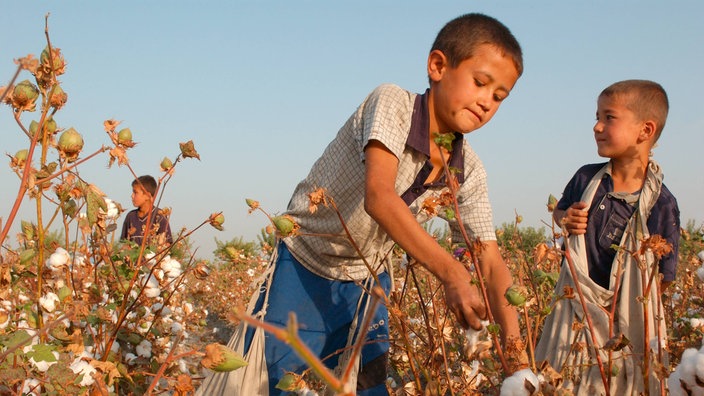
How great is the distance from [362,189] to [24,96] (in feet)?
3.89

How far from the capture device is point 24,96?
4.50ft

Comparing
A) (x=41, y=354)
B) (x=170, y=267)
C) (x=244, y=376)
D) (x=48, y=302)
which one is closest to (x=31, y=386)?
(x=41, y=354)

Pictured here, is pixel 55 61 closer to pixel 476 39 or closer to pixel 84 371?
pixel 84 371

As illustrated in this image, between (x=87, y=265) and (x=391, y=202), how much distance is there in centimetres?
132

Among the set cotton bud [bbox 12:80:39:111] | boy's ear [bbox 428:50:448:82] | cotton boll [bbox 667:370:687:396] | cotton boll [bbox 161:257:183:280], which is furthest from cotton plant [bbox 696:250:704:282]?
cotton bud [bbox 12:80:39:111]

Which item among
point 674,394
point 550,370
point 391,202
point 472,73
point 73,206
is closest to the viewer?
point 674,394

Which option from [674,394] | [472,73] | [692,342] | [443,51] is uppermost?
[443,51]

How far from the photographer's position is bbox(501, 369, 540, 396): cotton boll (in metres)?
1.09

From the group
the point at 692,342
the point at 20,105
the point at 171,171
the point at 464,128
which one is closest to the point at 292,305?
the point at 171,171

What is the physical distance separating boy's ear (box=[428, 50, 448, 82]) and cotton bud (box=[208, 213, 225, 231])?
78 centimetres

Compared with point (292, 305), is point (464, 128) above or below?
above

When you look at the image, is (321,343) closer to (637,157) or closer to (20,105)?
(20,105)

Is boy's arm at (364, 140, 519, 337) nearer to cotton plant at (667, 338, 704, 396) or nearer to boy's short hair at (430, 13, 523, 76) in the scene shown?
boy's short hair at (430, 13, 523, 76)

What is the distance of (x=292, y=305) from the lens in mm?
2430
